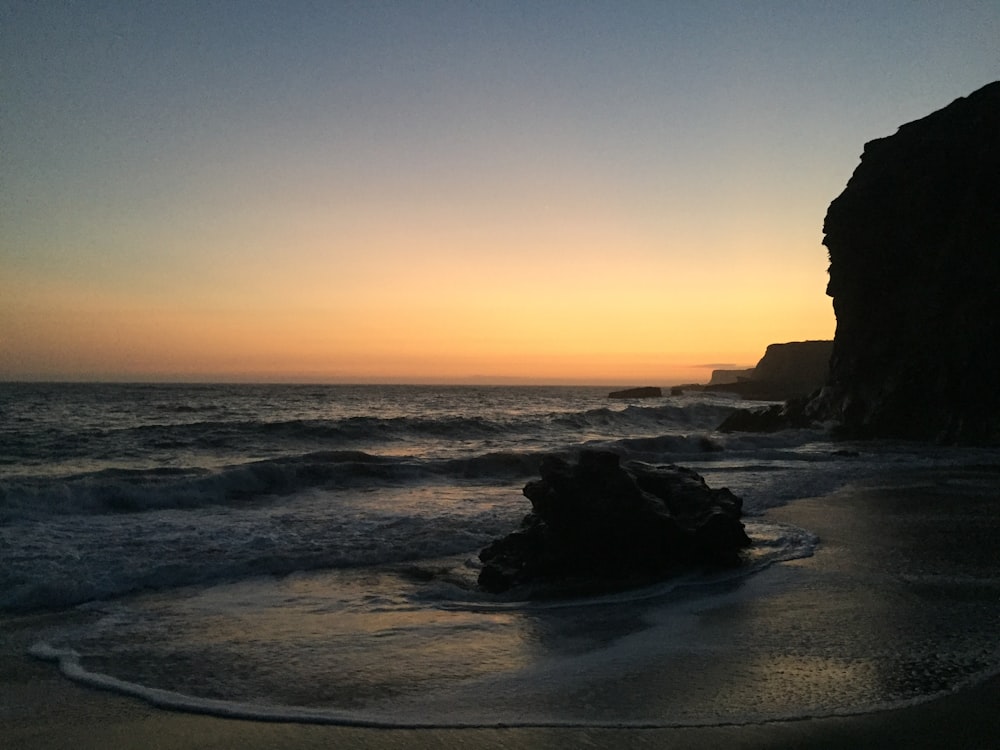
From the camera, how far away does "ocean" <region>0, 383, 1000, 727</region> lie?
15.5ft

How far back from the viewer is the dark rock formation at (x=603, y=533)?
8414mm

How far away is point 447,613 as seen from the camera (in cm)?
713

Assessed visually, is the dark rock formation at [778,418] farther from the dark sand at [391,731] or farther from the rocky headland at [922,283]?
the dark sand at [391,731]

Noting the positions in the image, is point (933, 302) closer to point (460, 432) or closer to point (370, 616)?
point (460, 432)

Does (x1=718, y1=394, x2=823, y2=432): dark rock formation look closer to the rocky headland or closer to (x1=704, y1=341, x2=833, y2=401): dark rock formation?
the rocky headland

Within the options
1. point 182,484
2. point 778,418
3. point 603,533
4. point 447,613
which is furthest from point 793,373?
point 447,613

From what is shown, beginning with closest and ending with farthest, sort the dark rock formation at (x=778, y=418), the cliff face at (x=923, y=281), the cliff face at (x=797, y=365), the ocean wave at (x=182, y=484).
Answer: the ocean wave at (x=182, y=484)
the cliff face at (x=923, y=281)
the dark rock formation at (x=778, y=418)
the cliff face at (x=797, y=365)

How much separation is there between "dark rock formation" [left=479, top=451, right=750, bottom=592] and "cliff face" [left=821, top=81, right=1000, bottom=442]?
2253 centimetres

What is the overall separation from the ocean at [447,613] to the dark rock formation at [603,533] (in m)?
0.44

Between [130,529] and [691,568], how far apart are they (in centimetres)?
897

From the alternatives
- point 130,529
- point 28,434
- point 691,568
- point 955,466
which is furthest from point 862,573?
point 28,434

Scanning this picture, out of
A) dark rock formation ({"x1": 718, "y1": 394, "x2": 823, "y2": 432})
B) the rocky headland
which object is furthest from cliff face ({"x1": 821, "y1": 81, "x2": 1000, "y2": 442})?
dark rock formation ({"x1": 718, "y1": 394, "x2": 823, "y2": 432})

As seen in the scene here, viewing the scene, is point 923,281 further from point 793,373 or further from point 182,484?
point 793,373

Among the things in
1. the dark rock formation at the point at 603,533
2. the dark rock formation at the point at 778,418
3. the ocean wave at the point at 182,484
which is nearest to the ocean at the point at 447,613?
the ocean wave at the point at 182,484
